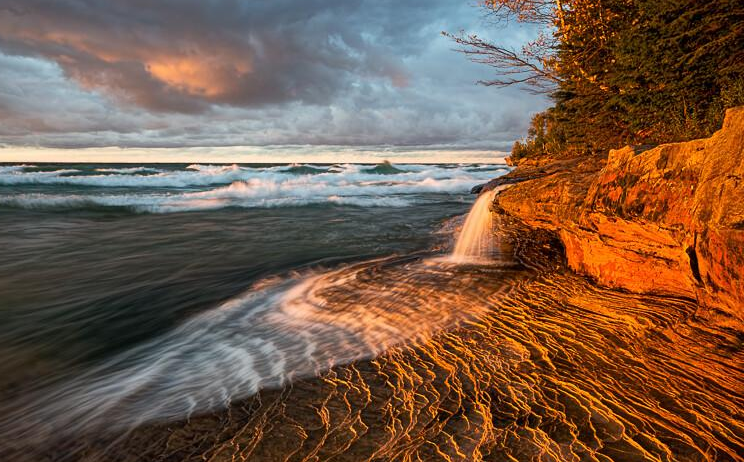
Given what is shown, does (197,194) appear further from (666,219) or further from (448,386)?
(666,219)

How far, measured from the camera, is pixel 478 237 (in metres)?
9.74

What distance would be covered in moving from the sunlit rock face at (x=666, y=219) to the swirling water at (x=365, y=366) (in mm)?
418

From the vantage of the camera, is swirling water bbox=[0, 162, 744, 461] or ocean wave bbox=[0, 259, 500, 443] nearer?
swirling water bbox=[0, 162, 744, 461]

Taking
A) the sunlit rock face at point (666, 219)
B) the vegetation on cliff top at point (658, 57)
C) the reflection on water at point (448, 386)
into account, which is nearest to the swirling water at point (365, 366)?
the reflection on water at point (448, 386)

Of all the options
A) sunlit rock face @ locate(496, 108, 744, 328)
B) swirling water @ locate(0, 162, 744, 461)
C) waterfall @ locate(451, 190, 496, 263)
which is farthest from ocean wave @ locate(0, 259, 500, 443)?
sunlit rock face @ locate(496, 108, 744, 328)

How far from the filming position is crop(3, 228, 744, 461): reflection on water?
2.61 metres

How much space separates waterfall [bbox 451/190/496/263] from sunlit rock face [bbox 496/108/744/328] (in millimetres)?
1628

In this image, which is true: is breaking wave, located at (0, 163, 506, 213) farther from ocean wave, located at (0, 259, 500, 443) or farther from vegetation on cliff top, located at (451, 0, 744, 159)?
ocean wave, located at (0, 259, 500, 443)

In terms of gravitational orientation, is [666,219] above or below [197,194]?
above

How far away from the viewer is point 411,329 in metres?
4.60

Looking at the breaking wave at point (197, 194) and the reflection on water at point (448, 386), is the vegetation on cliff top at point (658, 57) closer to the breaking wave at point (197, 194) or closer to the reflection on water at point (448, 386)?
the reflection on water at point (448, 386)

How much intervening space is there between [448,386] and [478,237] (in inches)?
272

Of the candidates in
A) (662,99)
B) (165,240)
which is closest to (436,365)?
(662,99)

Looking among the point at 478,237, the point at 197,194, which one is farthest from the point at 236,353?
the point at 197,194
